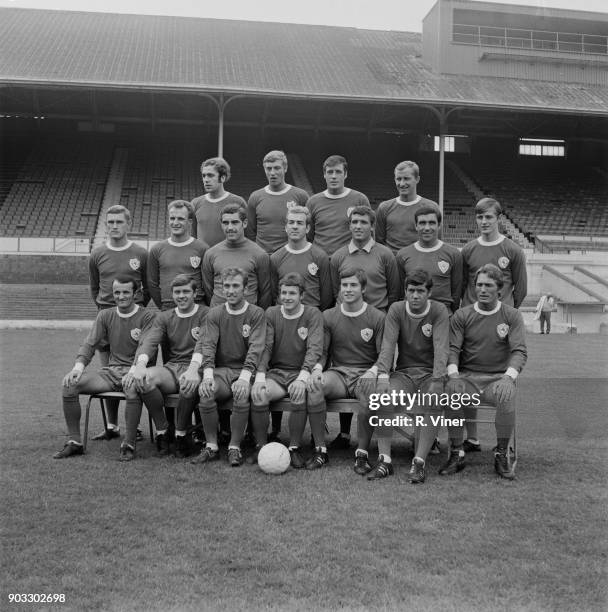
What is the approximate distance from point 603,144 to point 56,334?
2356 centimetres

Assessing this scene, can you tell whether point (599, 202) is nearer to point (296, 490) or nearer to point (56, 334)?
point (56, 334)

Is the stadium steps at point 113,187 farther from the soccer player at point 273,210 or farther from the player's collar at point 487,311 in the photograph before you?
the player's collar at point 487,311

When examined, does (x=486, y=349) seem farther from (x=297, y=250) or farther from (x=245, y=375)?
(x=245, y=375)

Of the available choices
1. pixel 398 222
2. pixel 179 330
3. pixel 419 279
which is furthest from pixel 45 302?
pixel 419 279

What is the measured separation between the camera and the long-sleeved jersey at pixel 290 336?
203 inches

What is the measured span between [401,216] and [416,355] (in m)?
1.37

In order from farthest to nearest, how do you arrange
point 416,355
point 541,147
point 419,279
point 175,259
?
point 541,147, point 175,259, point 416,355, point 419,279

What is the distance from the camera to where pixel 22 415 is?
6.55m

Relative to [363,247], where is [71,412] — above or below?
below

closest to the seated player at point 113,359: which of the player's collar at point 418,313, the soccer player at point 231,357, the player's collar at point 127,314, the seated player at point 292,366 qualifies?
the player's collar at point 127,314

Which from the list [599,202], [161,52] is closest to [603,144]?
[599,202]

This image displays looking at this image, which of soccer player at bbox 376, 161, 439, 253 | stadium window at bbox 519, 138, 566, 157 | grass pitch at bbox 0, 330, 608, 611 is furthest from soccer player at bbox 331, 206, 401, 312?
stadium window at bbox 519, 138, 566, 157

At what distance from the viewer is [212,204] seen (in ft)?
20.3

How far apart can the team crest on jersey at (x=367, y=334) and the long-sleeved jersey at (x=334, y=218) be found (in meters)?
1.05
